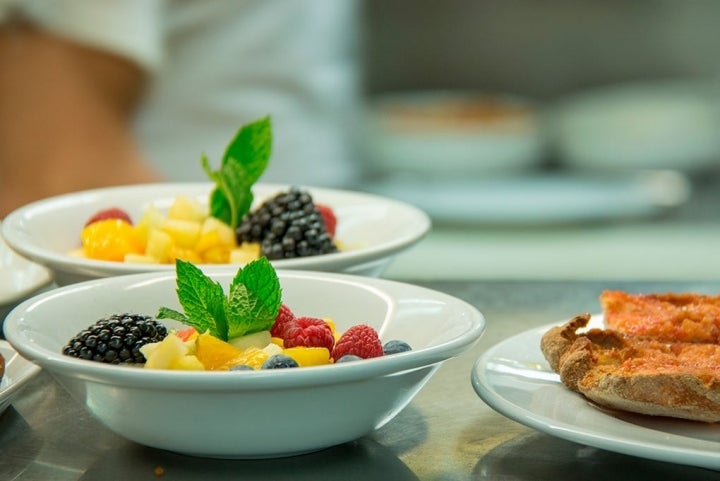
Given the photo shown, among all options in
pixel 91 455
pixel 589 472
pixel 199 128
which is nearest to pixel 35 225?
pixel 91 455

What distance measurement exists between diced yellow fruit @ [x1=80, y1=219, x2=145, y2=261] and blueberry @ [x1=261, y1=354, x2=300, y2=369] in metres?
0.53

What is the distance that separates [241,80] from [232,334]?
1.84 meters

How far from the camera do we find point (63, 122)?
8.78 feet

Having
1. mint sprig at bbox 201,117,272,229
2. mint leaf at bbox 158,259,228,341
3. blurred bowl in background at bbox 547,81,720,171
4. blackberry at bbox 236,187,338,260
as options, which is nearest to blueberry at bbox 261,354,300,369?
mint leaf at bbox 158,259,228,341

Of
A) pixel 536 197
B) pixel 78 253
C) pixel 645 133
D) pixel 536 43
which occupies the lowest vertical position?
pixel 536 197

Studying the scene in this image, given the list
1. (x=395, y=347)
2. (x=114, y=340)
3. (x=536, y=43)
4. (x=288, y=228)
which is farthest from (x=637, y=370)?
(x=536, y=43)

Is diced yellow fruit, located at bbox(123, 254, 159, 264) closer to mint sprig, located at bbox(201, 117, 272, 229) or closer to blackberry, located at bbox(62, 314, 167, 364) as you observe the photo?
mint sprig, located at bbox(201, 117, 272, 229)

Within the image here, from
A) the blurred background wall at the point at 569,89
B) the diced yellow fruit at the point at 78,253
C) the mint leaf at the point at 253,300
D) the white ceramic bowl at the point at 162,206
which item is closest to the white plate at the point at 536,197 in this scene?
the blurred background wall at the point at 569,89

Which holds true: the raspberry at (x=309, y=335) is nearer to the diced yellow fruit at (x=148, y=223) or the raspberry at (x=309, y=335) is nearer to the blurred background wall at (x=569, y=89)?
the diced yellow fruit at (x=148, y=223)

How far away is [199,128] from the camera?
9.39 feet

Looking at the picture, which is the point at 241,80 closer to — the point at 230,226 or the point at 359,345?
the point at 230,226

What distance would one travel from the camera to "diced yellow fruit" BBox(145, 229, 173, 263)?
57.1 inches

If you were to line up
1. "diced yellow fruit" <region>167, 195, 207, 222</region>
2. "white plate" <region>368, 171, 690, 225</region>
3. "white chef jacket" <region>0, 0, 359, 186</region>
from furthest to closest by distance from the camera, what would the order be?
"white plate" <region>368, 171, 690, 225</region>
"white chef jacket" <region>0, 0, 359, 186</region>
"diced yellow fruit" <region>167, 195, 207, 222</region>

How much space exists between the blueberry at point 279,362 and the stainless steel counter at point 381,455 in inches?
2.0
